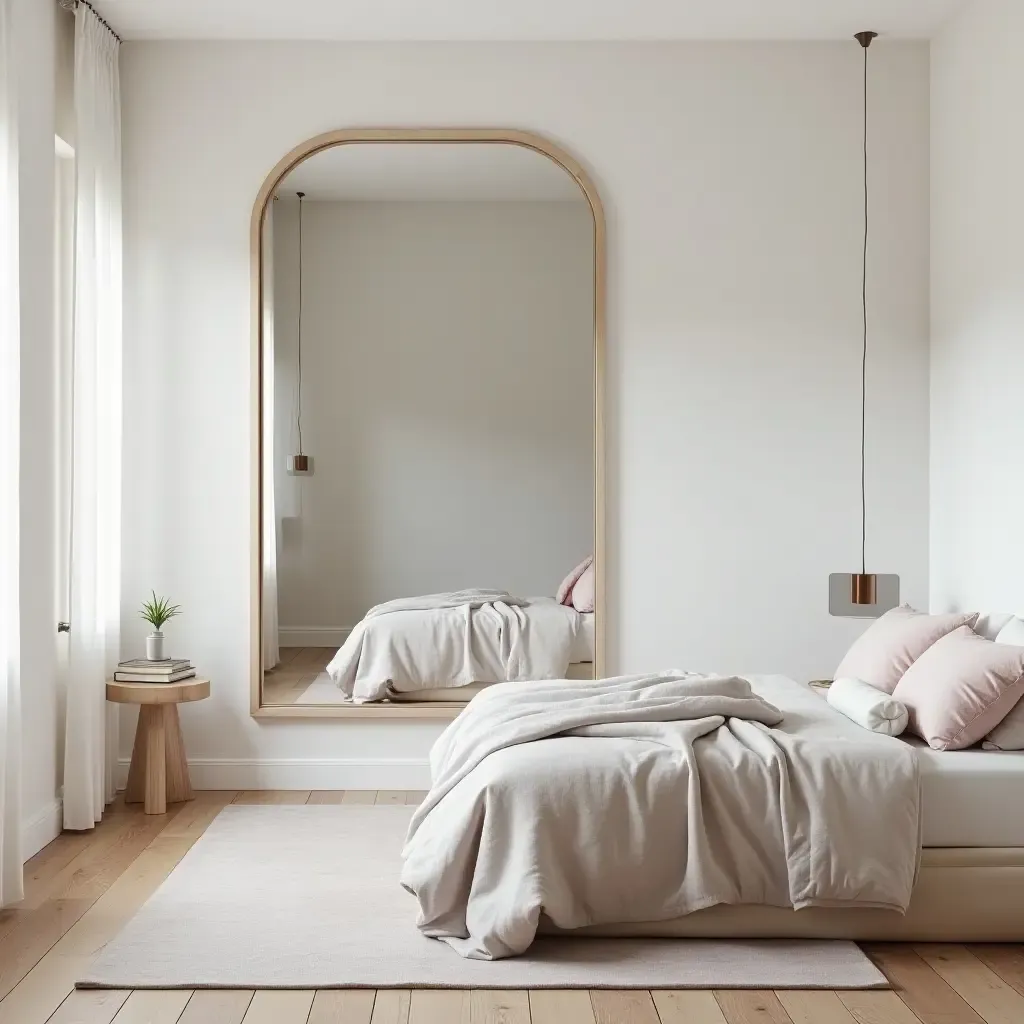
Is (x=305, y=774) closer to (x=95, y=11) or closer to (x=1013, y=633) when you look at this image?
(x=1013, y=633)

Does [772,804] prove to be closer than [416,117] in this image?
Yes

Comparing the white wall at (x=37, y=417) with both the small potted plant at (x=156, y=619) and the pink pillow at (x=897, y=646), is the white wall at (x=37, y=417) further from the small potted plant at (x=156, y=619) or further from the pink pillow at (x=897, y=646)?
the pink pillow at (x=897, y=646)

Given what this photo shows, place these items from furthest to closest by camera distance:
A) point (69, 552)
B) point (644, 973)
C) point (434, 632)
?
point (434, 632) → point (69, 552) → point (644, 973)

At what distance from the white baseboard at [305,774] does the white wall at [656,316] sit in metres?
0.02

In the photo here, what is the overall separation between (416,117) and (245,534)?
186 cm

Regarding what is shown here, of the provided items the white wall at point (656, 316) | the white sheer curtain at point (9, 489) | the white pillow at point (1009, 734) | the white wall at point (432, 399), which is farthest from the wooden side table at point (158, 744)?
the white pillow at point (1009, 734)

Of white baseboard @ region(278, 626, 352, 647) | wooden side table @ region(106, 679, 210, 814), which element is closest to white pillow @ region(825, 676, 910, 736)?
white baseboard @ region(278, 626, 352, 647)

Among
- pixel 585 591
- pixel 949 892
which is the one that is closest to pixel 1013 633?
pixel 949 892

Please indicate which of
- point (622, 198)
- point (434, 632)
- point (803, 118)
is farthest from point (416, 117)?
point (434, 632)

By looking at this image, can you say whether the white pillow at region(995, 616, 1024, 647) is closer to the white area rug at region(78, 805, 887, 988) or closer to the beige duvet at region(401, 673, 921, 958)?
the beige duvet at region(401, 673, 921, 958)

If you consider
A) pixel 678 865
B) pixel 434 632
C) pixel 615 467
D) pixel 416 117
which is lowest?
pixel 678 865

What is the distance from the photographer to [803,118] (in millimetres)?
4758

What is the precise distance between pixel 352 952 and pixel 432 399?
2.40 m

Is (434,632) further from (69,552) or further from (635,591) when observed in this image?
(69,552)
